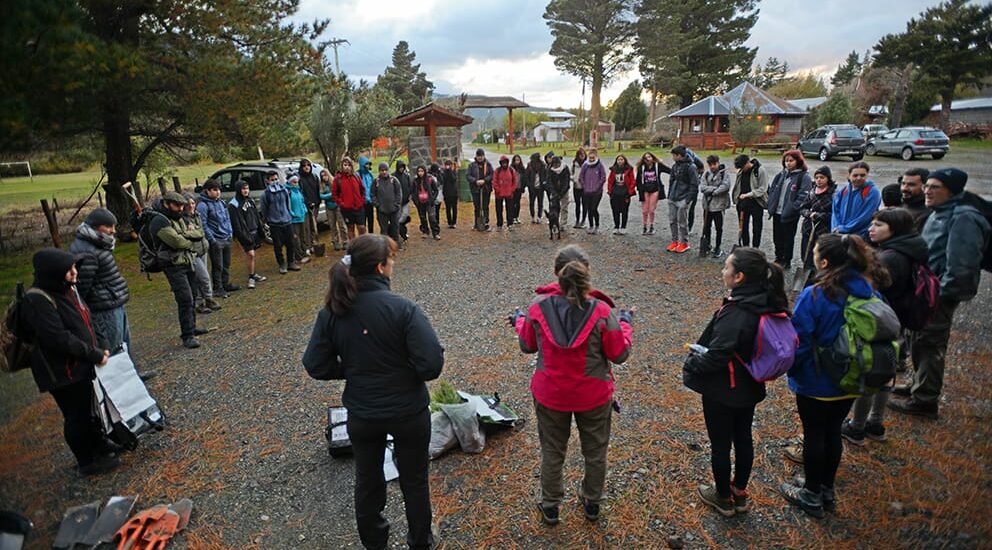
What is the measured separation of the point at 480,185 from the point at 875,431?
9138 millimetres

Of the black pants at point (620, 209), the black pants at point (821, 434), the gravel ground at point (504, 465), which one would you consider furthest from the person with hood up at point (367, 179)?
the black pants at point (821, 434)

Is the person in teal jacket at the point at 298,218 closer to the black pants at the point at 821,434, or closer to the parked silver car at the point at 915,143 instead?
the black pants at the point at 821,434

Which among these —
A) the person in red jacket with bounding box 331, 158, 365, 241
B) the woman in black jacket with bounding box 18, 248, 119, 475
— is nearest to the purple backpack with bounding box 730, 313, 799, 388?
the woman in black jacket with bounding box 18, 248, 119, 475

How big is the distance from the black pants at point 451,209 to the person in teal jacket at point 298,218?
138 inches

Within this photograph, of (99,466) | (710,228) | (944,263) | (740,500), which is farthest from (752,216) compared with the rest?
(99,466)

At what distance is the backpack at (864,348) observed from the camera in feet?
8.40

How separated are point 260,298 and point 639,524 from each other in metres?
6.85

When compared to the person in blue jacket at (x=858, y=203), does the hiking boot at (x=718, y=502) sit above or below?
below

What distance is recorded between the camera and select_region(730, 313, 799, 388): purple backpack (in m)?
2.53

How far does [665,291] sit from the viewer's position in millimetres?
7113

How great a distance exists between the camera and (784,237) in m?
7.24

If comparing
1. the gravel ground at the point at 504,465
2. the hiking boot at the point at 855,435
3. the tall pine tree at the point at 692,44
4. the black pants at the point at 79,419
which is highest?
the tall pine tree at the point at 692,44

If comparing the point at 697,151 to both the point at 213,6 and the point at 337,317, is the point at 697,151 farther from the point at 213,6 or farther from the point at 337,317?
the point at 337,317

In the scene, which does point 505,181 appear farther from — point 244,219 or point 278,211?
point 244,219
